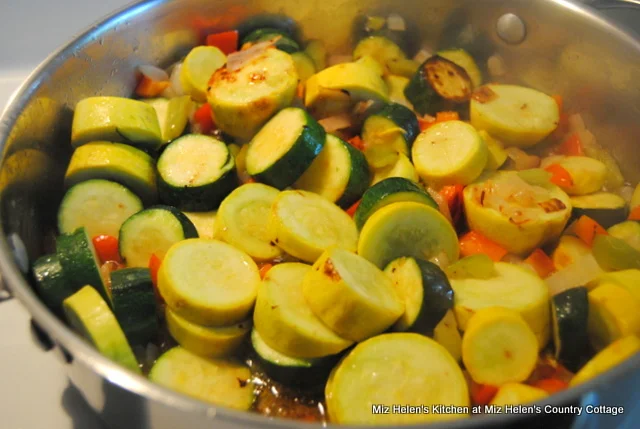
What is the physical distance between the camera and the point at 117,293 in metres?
1.49

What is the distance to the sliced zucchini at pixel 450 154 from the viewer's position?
185 centimetres

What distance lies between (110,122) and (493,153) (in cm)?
127

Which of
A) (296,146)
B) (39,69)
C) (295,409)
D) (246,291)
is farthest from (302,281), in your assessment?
(39,69)

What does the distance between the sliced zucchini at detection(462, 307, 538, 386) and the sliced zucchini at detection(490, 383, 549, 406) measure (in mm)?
47

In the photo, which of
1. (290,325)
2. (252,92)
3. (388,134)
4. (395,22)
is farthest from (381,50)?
(290,325)

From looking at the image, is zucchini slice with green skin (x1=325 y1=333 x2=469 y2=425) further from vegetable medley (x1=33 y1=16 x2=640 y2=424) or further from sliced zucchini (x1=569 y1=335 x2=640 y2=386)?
sliced zucchini (x1=569 y1=335 x2=640 y2=386)

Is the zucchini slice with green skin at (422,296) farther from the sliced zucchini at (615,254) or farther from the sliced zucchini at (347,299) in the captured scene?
the sliced zucchini at (615,254)

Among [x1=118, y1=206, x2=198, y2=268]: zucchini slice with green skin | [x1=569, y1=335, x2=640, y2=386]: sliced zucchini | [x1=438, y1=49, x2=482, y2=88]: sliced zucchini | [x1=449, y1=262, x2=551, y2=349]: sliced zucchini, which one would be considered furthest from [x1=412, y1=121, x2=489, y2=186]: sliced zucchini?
[x1=118, y1=206, x2=198, y2=268]: zucchini slice with green skin

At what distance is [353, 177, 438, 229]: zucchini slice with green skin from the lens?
1.69 meters

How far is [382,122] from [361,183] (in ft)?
0.90

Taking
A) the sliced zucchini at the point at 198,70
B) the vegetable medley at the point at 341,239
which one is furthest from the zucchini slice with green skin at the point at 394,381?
the sliced zucchini at the point at 198,70

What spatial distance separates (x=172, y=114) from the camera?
6.86 ft

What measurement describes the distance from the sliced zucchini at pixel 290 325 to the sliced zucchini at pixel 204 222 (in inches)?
15.7

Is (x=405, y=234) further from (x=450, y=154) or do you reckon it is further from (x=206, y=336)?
(x=206, y=336)
